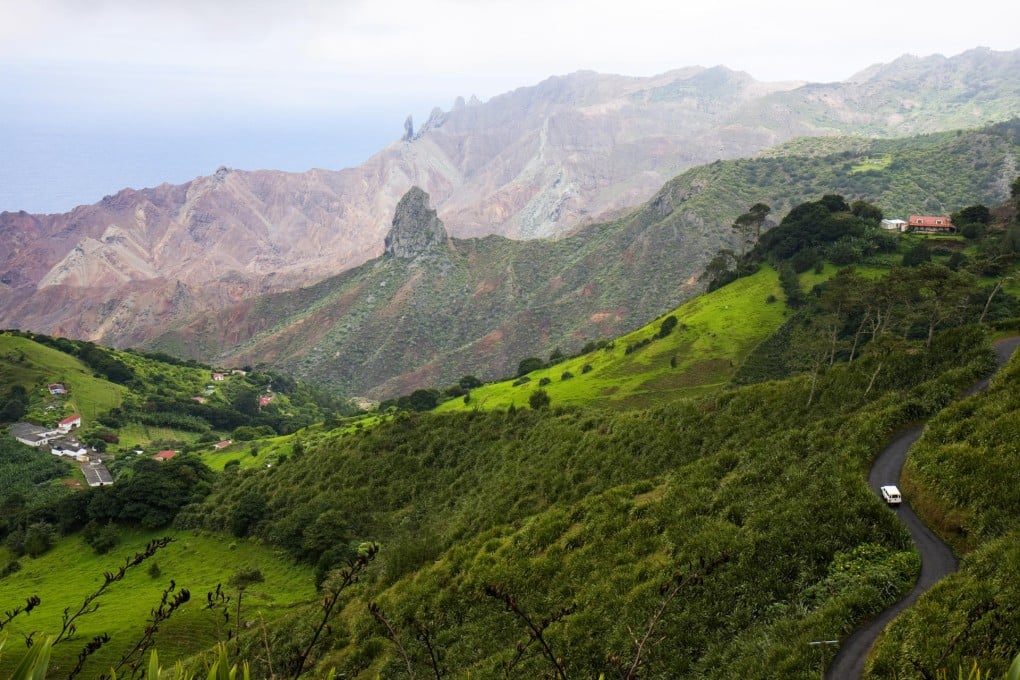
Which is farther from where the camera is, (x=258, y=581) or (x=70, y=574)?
(x=70, y=574)

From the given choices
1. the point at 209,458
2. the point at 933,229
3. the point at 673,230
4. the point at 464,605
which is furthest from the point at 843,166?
the point at 464,605

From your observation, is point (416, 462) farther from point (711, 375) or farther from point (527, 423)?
point (711, 375)

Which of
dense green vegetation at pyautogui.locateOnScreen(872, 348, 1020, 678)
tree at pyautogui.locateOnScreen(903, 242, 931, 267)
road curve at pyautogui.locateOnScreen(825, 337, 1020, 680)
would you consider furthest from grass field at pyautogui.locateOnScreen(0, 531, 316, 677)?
tree at pyautogui.locateOnScreen(903, 242, 931, 267)

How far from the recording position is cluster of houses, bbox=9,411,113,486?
95.3 m

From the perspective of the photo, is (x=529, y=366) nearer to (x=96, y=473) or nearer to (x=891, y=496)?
(x=96, y=473)

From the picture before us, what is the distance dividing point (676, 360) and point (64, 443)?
102m

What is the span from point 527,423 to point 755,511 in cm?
3107

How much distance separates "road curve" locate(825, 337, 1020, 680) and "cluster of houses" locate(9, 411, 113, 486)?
103 metres

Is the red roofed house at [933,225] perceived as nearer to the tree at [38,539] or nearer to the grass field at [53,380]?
the tree at [38,539]

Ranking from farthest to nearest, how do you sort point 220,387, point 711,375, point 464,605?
point 220,387 < point 711,375 < point 464,605

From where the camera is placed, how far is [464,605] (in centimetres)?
2461

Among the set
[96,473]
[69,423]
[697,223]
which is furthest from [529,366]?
[697,223]

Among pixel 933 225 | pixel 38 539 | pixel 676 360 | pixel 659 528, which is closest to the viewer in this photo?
pixel 659 528

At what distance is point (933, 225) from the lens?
263 ft
